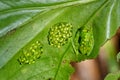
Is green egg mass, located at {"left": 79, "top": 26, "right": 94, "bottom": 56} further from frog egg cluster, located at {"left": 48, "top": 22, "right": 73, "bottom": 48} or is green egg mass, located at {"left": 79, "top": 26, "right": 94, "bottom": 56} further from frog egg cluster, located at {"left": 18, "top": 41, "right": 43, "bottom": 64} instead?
frog egg cluster, located at {"left": 18, "top": 41, "right": 43, "bottom": 64}

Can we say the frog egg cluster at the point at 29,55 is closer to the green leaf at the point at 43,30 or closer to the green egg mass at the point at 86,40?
the green leaf at the point at 43,30

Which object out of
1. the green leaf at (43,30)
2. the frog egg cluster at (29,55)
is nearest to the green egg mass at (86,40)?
the green leaf at (43,30)

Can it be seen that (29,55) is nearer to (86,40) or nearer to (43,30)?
(43,30)

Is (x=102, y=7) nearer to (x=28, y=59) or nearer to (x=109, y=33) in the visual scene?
(x=109, y=33)

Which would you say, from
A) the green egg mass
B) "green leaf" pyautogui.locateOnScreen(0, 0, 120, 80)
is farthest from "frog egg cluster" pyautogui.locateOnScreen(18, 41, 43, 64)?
the green egg mass

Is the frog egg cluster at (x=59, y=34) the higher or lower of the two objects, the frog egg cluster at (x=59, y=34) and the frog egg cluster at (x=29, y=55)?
the higher

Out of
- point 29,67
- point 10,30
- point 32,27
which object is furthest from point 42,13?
point 29,67
